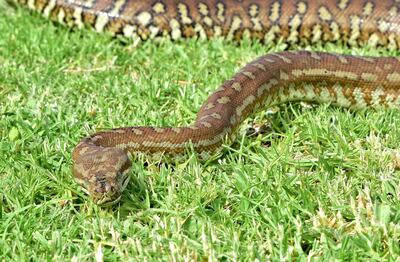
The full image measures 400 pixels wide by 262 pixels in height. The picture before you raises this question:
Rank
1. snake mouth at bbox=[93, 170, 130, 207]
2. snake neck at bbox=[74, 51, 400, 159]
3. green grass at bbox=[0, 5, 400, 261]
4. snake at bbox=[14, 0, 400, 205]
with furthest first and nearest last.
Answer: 1. snake neck at bbox=[74, 51, 400, 159]
2. snake at bbox=[14, 0, 400, 205]
3. snake mouth at bbox=[93, 170, 130, 207]
4. green grass at bbox=[0, 5, 400, 261]

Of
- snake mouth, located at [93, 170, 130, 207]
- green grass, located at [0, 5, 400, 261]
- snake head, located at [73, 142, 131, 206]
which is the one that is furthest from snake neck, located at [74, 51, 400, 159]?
snake mouth, located at [93, 170, 130, 207]

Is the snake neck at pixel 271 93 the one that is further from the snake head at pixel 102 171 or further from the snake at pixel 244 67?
the snake head at pixel 102 171

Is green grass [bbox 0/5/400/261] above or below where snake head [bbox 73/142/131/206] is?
below

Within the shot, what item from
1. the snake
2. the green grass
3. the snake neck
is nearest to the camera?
the green grass

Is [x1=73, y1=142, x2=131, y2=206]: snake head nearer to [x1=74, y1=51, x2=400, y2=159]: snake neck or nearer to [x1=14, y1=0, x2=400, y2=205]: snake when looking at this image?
[x1=14, y1=0, x2=400, y2=205]: snake

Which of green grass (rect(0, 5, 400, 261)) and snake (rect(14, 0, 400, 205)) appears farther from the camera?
snake (rect(14, 0, 400, 205))

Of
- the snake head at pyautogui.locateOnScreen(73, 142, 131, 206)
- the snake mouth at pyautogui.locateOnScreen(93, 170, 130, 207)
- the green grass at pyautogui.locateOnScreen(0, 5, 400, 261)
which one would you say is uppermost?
the snake head at pyautogui.locateOnScreen(73, 142, 131, 206)

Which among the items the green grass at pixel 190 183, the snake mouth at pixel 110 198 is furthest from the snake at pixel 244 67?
the green grass at pixel 190 183

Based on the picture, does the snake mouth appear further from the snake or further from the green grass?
the green grass
